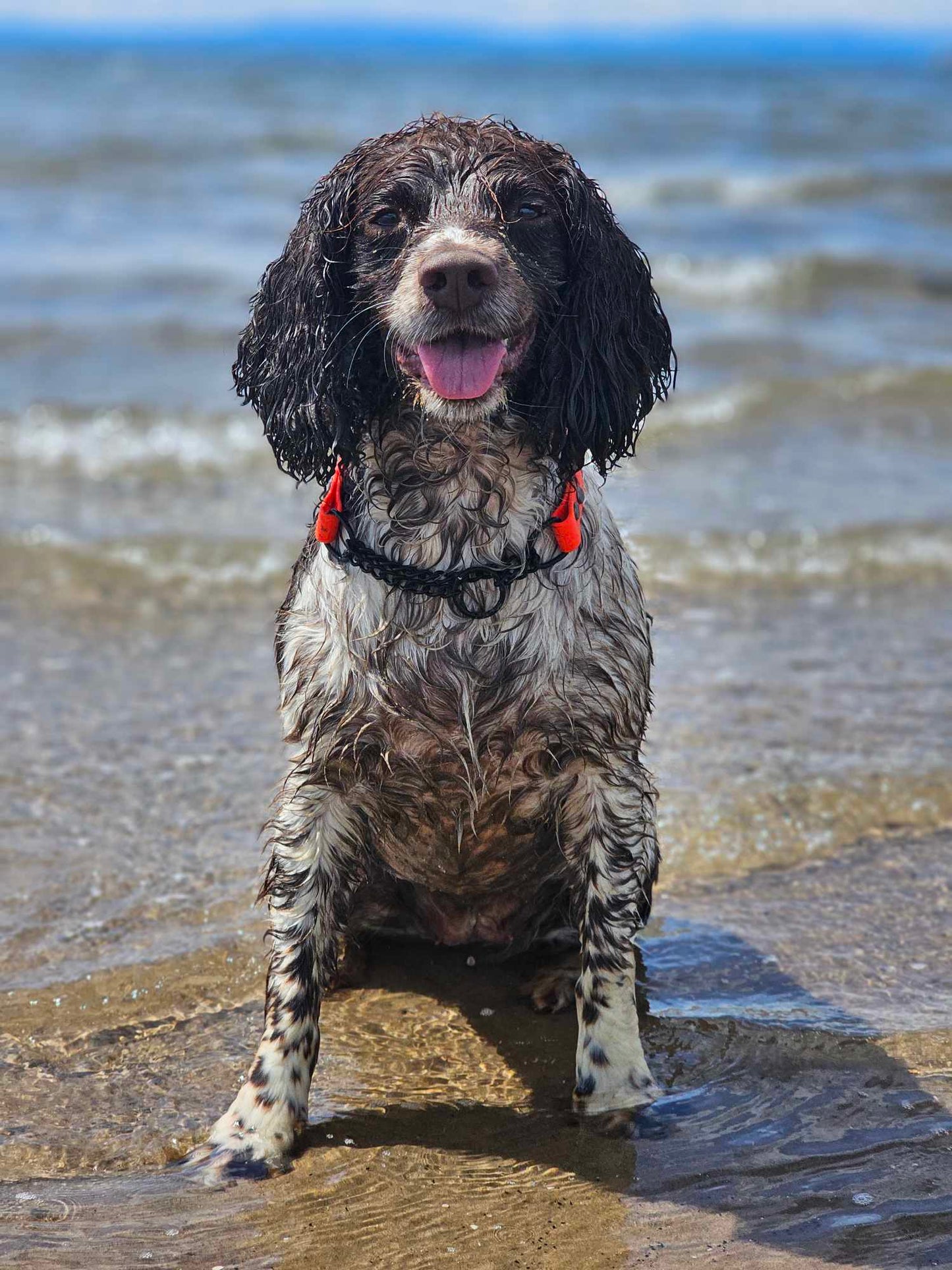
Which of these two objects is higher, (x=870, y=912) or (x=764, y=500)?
(x=764, y=500)

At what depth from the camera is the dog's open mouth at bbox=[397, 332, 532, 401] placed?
2936 millimetres

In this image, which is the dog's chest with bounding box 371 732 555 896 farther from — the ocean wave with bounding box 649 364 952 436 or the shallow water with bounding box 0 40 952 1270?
the ocean wave with bounding box 649 364 952 436

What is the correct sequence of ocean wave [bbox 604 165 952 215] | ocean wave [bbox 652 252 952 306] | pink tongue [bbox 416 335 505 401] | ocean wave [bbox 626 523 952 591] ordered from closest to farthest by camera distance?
pink tongue [bbox 416 335 505 401] < ocean wave [bbox 626 523 952 591] < ocean wave [bbox 652 252 952 306] < ocean wave [bbox 604 165 952 215]

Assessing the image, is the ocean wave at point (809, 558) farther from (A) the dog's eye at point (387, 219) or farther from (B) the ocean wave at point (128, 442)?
(A) the dog's eye at point (387, 219)

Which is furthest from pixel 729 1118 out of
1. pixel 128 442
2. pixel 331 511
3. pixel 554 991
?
pixel 128 442

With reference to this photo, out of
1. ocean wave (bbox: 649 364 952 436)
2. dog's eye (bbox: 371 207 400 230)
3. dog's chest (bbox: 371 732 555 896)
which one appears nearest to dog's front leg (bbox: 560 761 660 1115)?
dog's chest (bbox: 371 732 555 896)

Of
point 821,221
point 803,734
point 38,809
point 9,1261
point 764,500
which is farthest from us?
point 821,221

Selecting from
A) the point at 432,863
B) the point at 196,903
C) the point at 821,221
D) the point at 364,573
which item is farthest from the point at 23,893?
the point at 821,221

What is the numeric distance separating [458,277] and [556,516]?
53 centimetres

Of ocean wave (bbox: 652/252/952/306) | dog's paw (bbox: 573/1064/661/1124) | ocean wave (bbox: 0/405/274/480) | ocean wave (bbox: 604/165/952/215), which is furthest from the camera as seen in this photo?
ocean wave (bbox: 604/165/952/215)

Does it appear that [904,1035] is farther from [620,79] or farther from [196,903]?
[620,79]

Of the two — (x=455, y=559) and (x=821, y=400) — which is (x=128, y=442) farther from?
(x=455, y=559)

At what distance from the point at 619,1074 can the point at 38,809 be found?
2.10 meters

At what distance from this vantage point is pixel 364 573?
123 inches
